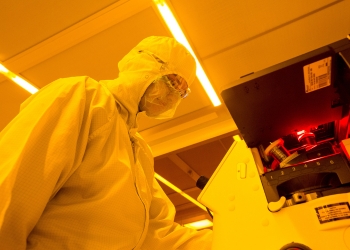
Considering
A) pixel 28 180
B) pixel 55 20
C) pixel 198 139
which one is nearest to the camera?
pixel 28 180

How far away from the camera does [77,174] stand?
0.76 metres

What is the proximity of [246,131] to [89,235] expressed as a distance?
1.93 ft

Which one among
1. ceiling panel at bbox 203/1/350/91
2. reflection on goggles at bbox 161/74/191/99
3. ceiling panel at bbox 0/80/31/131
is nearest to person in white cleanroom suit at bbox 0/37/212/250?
reflection on goggles at bbox 161/74/191/99

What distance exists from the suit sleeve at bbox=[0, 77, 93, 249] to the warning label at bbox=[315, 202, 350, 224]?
65cm

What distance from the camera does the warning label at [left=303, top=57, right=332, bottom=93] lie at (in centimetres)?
74

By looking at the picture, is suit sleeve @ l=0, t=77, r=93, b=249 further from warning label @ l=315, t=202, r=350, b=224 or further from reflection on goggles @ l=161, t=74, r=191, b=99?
warning label @ l=315, t=202, r=350, b=224

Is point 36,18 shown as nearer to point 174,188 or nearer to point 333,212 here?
point 333,212

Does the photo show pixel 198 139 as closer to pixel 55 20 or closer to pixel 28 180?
pixel 55 20

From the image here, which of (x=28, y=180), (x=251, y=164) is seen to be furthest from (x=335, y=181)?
(x=28, y=180)

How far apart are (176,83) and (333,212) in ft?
2.66

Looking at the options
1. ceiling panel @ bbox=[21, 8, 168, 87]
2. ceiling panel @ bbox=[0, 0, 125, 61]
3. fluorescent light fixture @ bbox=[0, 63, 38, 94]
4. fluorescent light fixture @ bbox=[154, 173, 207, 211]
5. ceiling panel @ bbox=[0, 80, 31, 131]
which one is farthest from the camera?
fluorescent light fixture @ bbox=[154, 173, 207, 211]

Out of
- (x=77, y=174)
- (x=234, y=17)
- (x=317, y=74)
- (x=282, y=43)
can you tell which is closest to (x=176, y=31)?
(x=234, y=17)

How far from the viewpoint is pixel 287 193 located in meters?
0.82

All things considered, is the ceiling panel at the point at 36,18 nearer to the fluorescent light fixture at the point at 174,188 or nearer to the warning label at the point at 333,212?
the warning label at the point at 333,212
